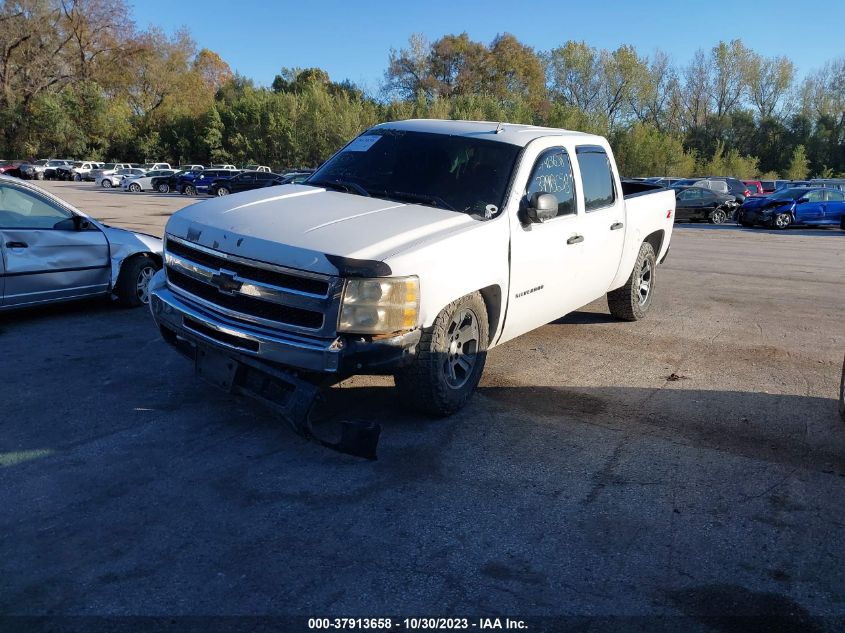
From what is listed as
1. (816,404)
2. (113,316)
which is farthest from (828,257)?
(113,316)

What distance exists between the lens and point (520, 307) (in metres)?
5.55

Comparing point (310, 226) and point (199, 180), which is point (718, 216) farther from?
point (199, 180)

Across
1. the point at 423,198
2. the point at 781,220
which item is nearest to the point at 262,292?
the point at 423,198

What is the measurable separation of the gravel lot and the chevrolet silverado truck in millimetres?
522

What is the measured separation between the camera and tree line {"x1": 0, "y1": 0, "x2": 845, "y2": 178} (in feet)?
205

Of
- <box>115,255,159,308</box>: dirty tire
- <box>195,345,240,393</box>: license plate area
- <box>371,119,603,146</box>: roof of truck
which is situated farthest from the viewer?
<box>115,255,159,308</box>: dirty tire

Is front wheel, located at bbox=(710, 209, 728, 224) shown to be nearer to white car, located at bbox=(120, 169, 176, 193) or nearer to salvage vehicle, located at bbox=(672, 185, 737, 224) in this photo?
salvage vehicle, located at bbox=(672, 185, 737, 224)

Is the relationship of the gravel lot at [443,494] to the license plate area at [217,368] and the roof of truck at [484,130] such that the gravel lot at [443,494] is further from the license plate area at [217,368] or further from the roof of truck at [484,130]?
the roof of truck at [484,130]

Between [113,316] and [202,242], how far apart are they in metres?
3.73

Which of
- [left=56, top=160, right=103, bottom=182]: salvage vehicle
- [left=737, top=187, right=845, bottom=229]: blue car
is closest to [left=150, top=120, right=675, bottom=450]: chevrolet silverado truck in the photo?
[left=737, top=187, right=845, bottom=229]: blue car

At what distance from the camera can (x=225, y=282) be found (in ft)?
Answer: 15.2

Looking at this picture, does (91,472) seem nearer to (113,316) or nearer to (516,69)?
(113,316)

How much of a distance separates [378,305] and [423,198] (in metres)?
1.39

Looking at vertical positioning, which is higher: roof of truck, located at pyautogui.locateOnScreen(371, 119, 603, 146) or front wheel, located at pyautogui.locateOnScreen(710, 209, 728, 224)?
roof of truck, located at pyautogui.locateOnScreen(371, 119, 603, 146)
